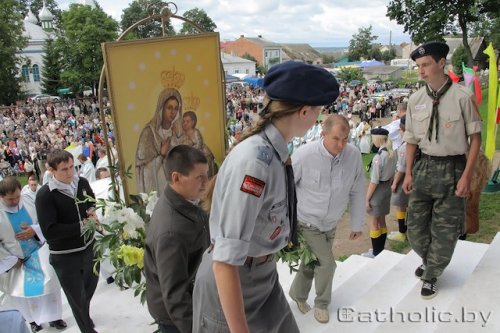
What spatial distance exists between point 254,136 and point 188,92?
71.7 inches

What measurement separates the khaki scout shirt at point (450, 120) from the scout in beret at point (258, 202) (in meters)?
2.04

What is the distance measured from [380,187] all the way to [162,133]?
11.5 feet

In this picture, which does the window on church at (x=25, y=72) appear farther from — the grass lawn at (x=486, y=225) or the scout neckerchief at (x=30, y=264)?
the grass lawn at (x=486, y=225)

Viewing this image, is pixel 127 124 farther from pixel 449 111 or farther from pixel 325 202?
pixel 449 111

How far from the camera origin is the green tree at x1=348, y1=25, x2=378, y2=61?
91.9 m

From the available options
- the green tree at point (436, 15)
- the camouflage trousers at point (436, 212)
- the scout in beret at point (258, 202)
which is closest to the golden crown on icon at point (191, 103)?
Answer: the scout in beret at point (258, 202)

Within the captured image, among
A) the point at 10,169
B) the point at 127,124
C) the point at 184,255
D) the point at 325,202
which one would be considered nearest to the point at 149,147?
the point at 127,124

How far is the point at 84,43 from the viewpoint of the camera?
4281 centimetres

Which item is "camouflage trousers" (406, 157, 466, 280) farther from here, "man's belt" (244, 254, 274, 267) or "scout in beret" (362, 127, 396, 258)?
"man's belt" (244, 254, 274, 267)

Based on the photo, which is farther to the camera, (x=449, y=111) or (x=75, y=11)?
(x=75, y=11)

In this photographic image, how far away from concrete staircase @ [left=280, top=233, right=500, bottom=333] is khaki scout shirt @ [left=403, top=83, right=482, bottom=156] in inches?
45.1

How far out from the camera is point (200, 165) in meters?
2.31

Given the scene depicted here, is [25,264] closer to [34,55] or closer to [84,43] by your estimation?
[84,43]

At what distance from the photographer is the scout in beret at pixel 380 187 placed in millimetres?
5363
